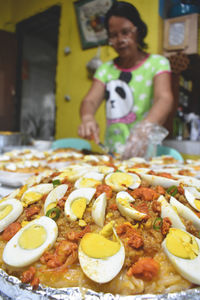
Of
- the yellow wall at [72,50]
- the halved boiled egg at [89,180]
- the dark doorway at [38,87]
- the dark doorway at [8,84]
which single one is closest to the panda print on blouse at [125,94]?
the yellow wall at [72,50]

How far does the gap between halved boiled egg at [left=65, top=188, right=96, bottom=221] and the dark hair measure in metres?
1.06

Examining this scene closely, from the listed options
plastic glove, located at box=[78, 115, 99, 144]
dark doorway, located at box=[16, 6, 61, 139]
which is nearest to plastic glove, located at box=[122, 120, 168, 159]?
plastic glove, located at box=[78, 115, 99, 144]

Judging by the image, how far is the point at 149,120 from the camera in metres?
1.80

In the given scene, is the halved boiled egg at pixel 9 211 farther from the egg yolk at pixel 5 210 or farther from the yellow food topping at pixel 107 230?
the yellow food topping at pixel 107 230

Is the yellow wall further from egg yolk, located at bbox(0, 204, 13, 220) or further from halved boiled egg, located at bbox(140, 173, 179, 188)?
egg yolk, located at bbox(0, 204, 13, 220)

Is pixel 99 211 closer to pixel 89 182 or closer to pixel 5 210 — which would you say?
pixel 89 182

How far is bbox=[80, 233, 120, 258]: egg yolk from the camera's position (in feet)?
1.64

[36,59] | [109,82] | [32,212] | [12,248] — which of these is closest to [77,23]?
[109,82]

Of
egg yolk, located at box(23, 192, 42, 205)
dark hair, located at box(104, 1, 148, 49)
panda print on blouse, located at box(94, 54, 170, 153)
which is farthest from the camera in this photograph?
panda print on blouse, located at box(94, 54, 170, 153)

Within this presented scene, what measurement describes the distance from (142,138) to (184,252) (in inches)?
48.4

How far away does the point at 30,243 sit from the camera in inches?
→ 21.0

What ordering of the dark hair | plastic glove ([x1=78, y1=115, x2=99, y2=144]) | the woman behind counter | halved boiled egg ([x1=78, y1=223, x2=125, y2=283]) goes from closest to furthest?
halved boiled egg ([x1=78, y1=223, x2=125, y2=283]) → the dark hair → the woman behind counter → plastic glove ([x1=78, y1=115, x2=99, y2=144])

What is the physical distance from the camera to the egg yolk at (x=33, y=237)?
0.53 m

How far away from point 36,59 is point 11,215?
19.0ft
